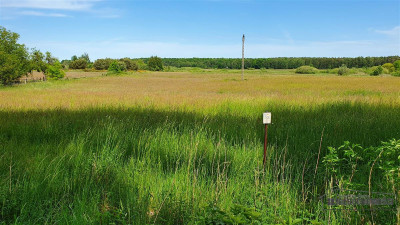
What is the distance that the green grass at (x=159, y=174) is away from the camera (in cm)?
326

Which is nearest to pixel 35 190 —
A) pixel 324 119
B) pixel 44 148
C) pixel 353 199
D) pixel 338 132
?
pixel 44 148

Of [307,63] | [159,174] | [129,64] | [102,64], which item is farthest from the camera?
[307,63]

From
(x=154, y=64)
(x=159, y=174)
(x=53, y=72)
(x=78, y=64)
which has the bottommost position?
(x=159, y=174)

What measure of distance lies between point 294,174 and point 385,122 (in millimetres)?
4779

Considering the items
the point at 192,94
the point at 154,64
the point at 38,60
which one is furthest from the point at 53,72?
the point at 154,64

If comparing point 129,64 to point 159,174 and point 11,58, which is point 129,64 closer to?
point 11,58

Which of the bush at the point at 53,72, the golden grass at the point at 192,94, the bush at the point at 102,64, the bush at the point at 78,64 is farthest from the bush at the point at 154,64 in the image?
the golden grass at the point at 192,94

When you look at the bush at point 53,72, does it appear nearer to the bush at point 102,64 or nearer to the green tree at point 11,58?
the green tree at point 11,58

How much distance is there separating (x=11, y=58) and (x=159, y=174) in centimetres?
4435

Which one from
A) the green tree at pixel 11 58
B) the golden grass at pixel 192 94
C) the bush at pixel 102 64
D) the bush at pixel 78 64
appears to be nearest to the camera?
the golden grass at pixel 192 94

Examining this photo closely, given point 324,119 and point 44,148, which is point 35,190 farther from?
point 324,119

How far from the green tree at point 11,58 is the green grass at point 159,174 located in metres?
36.8

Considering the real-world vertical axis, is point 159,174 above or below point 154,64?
below

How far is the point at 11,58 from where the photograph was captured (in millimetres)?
39656
